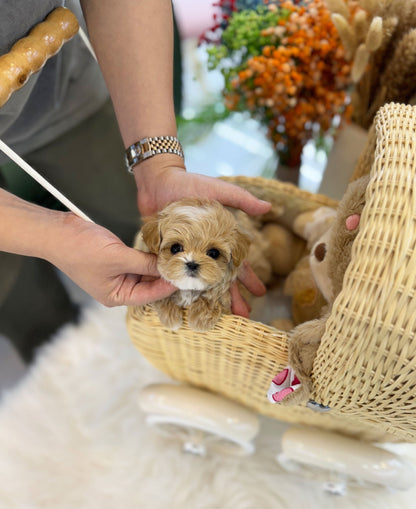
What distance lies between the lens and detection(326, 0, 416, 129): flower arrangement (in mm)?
947

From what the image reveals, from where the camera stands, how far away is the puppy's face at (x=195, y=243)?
2.19 feet

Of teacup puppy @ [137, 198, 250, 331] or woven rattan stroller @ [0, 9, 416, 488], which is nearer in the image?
woven rattan stroller @ [0, 9, 416, 488]

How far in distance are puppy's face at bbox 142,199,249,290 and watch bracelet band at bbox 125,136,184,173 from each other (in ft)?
0.70

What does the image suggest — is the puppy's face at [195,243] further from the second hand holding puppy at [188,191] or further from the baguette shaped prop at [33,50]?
the baguette shaped prop at [33,50]

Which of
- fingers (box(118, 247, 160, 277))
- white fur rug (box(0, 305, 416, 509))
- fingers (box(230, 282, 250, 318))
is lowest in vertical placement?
white fur rug (box(0, 305, 416, 509))

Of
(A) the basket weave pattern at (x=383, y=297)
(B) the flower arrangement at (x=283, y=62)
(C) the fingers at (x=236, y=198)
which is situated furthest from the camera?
(B) the flower arrangement at (x=283, y=62)

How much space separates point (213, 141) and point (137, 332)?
1.28 m

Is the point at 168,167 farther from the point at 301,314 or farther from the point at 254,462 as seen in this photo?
the point at 254,462

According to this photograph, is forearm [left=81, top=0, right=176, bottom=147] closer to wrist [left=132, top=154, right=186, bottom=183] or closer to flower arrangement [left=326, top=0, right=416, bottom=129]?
wrist [left=132, top=154, right=186, bottom=183]

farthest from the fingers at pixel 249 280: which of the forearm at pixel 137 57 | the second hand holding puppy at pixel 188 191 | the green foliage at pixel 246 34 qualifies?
the green foliage at pixel 246 34

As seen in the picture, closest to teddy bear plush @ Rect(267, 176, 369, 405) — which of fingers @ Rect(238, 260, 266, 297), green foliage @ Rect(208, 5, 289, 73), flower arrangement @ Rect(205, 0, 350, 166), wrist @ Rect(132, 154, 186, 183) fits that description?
fingers @ Rect(238, 260, 266, 297)

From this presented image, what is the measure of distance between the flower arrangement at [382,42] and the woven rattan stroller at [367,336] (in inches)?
7.7

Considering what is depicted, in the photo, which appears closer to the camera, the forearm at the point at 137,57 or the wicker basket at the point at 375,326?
the wicker basket at the point at 375,326

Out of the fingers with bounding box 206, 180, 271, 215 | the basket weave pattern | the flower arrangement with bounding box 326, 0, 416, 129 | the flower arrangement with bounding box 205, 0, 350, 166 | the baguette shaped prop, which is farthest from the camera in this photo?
the flower arrangement with bounding box 205, 0, 350, 166
